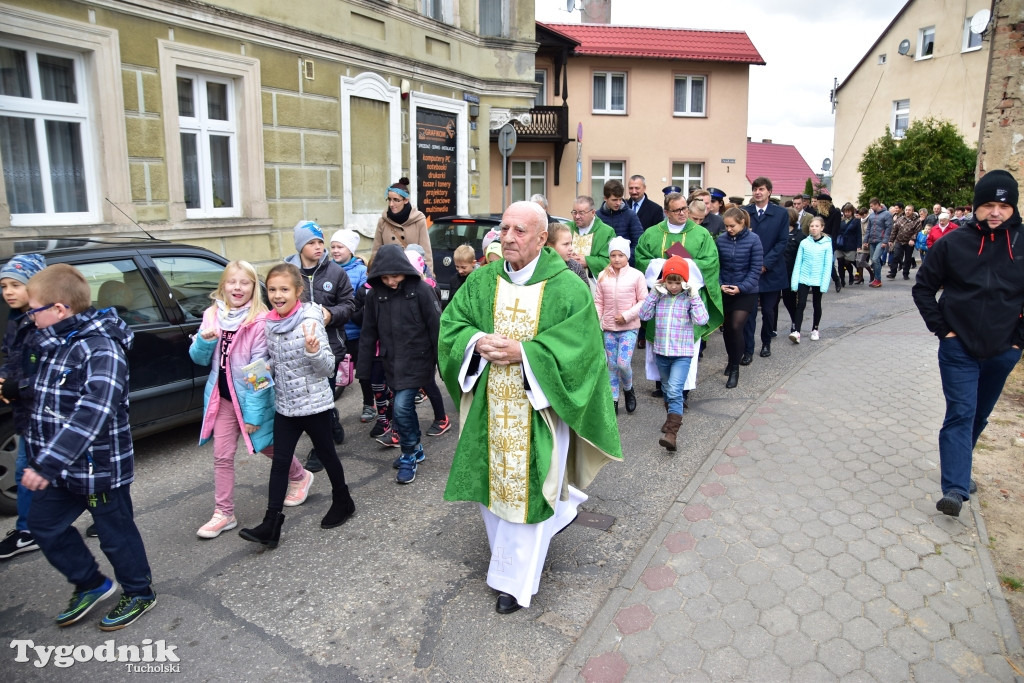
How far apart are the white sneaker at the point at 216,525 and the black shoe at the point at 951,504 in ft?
14.3

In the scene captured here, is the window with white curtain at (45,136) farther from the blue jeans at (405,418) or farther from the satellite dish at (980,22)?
the satellite dish at (980,22)

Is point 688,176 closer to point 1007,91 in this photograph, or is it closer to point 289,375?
point 1007,91

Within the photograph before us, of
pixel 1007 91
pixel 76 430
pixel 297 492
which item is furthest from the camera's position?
pixel 1007 91

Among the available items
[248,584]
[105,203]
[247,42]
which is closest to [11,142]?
[105,203]

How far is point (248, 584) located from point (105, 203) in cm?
705

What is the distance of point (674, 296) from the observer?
6.36 m

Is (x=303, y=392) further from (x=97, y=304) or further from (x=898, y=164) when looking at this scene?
(x=898, y=164)

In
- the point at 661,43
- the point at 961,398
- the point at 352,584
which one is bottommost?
the point at 352,584

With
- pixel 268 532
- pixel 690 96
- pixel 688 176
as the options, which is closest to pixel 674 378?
pixel 268 532

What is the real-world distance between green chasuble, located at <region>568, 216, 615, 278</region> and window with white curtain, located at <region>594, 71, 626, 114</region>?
22171mm

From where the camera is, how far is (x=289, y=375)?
427 centimetres

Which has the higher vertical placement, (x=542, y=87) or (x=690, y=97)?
(x=542, y=87)

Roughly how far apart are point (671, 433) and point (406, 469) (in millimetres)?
2123

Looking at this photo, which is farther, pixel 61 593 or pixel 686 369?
pixel 686 369
